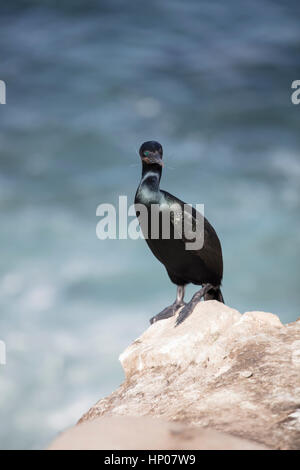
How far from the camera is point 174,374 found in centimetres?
553

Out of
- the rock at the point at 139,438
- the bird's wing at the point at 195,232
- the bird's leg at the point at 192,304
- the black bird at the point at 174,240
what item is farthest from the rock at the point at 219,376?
the bird's wing at the point at 195,232

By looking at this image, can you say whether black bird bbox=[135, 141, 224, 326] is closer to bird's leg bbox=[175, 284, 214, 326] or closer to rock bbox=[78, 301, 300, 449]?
bird's leg bbox=[175, 284, 214, 326]

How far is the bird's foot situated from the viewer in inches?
285

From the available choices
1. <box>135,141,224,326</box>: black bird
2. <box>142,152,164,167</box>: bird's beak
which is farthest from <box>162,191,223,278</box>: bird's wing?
<box>142,152,164,167</box>: bird's beak

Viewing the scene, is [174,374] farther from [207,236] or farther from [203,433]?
[207,236]

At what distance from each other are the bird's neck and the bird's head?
0.32 ft

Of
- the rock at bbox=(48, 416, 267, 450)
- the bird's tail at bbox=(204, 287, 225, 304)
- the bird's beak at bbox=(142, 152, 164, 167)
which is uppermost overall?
the bird's beak at bbox=(142, 152, 164, 167)

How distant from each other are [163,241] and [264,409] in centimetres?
325

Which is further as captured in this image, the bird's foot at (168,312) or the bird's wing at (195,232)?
the bird's foot at (168,312)

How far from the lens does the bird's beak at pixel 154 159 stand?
279 inches

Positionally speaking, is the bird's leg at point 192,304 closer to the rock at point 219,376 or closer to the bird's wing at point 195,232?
the rock at point 219,376

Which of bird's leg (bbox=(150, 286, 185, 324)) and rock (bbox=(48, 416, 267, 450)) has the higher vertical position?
bird's leg (bbox=(150, 286, 185, 324))

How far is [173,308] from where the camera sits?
7.43 m

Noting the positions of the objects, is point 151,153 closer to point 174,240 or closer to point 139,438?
point 174,240
